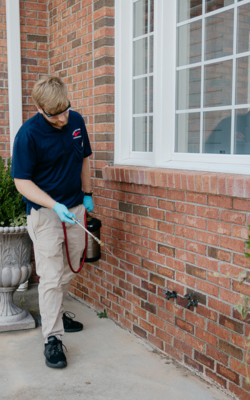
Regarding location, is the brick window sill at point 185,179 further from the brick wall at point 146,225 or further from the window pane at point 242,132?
the window pane at point 242,132

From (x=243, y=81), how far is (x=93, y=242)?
1922 millimetres

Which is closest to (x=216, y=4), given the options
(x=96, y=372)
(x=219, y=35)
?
(x=219, y=35)

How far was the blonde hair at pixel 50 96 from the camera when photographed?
3225 mm

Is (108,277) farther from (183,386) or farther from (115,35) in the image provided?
(115,35)

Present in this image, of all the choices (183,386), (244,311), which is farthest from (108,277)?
(244,311)

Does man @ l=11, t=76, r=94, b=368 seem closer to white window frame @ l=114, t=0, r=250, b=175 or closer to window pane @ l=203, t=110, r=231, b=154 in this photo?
white window frame @ l=114, t=0, r=250, b=175

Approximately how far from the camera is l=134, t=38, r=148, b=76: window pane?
12.9 feet

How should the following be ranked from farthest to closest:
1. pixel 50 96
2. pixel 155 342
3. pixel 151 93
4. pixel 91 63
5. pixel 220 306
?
pixel 91 63, pixel 151 93, pixel 155 342, pixel 50 96, pixel 220 306

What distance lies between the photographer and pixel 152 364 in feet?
11.2

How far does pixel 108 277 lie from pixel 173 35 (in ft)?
7.12

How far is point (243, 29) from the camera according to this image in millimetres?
2920

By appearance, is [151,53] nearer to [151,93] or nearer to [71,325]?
[151,93]

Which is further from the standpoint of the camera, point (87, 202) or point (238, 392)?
point (87, 202)

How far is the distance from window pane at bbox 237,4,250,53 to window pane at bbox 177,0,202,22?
41 cm
